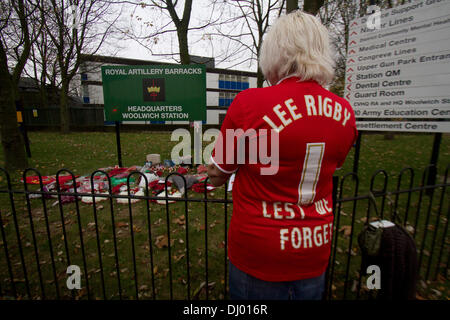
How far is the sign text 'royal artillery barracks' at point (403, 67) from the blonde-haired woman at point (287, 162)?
4.31 meters

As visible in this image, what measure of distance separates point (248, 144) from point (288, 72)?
407mm

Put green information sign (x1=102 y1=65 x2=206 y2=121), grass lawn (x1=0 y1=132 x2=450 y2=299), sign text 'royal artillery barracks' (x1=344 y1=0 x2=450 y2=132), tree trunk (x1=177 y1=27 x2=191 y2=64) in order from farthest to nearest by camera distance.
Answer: tree trunk (x1=177 y1=27 x2=191 y2=64) → green information sign (x1=102 y1=65 x2=206 y2=121) → sign text 'royal artillery barracks' (x1=344 y1=0 x2=450 y2=132) → grass lawn (x1=0 y1=132 x2=450 y2=299)

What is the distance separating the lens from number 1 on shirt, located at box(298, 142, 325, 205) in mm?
1083

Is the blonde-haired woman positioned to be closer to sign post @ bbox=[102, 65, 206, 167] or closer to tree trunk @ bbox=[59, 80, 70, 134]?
sign post @ bbox=[102, 65, 206, 167]

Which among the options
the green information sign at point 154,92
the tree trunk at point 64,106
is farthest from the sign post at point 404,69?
the tree trunk at point 64,106

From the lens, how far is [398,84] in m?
4.59

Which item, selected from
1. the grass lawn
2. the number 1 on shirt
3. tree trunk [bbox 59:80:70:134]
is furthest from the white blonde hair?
tree trunk [bbox 59:80:70:134]

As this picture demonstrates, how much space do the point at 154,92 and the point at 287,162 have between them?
6632 mm

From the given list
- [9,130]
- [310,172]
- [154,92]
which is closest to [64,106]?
[9,130]

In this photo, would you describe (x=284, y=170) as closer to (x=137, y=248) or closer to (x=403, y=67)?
(x=137, y=248)

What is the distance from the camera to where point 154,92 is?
22.7 feet

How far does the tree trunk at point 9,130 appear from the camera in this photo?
6562 millimetres

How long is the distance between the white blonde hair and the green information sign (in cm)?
599
